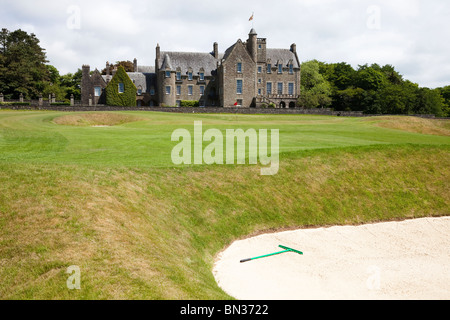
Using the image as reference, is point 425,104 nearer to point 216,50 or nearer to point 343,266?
point 216,50

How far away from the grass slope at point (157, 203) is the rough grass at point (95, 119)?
1354cm

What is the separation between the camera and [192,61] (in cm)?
8738

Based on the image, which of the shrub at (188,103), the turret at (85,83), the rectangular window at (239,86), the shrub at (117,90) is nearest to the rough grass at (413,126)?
the rectangular window at (239,86)

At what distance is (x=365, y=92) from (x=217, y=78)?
4150cm

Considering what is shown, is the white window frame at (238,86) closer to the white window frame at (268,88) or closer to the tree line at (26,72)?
the white window frame at (268,88)

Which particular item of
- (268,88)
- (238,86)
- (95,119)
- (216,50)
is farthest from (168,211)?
(268,88)

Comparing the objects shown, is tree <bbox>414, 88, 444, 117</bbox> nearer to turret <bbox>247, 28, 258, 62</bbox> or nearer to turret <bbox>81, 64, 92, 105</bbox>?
turret <bbox>247, 28, 258, 62</bbox>

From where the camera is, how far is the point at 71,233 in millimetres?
10734

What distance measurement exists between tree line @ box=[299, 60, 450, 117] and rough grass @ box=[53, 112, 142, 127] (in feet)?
166

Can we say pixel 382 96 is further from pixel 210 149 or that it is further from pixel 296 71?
pixel 210 149

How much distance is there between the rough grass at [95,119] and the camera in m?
41.5

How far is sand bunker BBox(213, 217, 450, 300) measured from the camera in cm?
1092

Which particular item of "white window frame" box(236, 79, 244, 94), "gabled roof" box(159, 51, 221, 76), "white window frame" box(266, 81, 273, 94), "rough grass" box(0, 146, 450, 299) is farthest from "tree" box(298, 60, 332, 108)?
"rough grass" box(0, 146, 450, 299)
